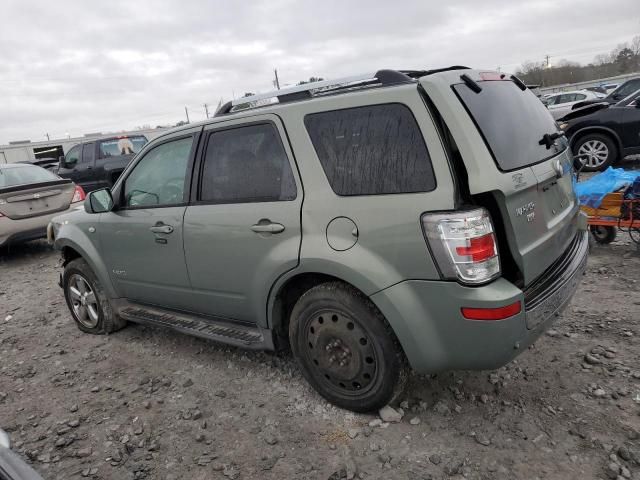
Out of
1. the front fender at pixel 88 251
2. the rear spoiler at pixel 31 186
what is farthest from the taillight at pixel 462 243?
the rear spoiler at pixel 31 186

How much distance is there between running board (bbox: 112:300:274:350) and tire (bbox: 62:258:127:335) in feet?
0.71

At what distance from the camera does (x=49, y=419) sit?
3.10 metres

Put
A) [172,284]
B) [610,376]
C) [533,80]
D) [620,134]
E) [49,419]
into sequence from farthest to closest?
[533,80]
[620,134]
[172,284]
[49,419]
[610,376]

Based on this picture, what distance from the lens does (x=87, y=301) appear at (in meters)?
4.35

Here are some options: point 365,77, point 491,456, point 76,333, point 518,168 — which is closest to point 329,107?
point 365,77

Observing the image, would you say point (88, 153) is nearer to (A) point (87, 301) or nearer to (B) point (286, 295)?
(A) point (87, 301)

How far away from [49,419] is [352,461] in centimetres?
207

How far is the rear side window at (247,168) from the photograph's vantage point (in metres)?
2.80

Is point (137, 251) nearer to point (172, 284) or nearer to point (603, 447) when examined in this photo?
point (172, 284)

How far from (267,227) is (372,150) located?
77 centimetres

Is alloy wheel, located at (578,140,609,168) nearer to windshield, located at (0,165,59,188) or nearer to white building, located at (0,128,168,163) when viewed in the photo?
windshield, located at (0,165,59,188)

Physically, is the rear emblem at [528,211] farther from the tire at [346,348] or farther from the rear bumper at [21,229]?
the rear bumper at [21,229]

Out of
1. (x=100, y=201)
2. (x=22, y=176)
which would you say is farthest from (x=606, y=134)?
(x=22, y=176)

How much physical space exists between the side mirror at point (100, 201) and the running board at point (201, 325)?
80 cm
